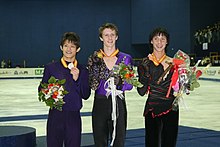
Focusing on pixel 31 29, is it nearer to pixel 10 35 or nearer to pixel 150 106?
pixel 10 35

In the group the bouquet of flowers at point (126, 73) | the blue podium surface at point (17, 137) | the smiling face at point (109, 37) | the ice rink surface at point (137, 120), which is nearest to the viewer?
the bouquet of flowers at point (126, 73)

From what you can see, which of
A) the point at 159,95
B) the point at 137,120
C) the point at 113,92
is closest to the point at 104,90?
the point at 113,92

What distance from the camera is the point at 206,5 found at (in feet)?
84.7

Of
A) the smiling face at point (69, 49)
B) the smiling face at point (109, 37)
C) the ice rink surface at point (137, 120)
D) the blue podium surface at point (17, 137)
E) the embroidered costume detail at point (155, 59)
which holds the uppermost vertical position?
the smiling face at point (109, 37)

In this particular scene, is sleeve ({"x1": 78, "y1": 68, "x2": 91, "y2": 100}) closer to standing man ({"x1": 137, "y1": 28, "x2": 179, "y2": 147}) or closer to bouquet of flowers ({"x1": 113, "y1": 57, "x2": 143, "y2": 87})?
bouquet of flowers ({"x1": 113, "y1": 57, "x2": 143, "y2": 87})

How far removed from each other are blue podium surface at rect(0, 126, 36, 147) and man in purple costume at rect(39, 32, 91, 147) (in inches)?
30.3

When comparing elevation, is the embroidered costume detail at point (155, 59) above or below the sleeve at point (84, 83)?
above

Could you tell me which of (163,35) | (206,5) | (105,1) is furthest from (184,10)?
(163,35)

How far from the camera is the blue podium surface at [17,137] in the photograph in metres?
4.00

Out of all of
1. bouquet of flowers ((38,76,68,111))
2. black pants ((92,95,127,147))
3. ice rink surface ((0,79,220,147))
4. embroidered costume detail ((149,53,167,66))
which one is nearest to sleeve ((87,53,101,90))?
black pants ((92,95,127,147))

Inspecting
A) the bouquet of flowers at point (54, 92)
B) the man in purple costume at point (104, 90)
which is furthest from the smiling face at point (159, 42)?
the bouquet of flowers at point (54, 92)

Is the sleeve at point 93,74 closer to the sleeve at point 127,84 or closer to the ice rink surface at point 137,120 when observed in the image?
the sleeve at point 127,84

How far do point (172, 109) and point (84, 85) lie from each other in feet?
2.52

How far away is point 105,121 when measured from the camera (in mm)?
3355
